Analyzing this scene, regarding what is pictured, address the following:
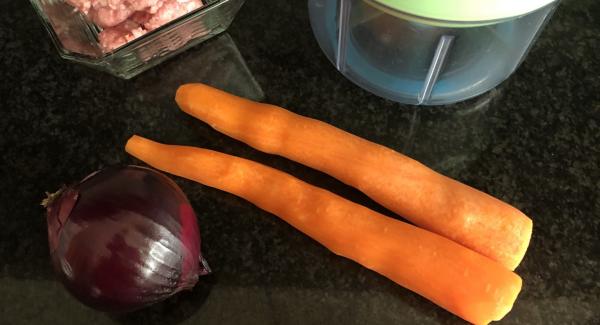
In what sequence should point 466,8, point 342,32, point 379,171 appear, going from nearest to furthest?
point 466,8 → point 379,171 → point 342,32

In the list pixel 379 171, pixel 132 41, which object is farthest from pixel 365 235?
pixel 132 41

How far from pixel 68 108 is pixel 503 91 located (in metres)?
0.64

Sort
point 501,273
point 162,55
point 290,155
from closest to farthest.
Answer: point 501,273
point 290,155
point 162,55

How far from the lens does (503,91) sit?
0.86 m

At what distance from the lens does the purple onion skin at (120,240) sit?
62cm

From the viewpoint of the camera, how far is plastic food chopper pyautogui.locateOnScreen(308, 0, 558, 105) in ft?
2.63

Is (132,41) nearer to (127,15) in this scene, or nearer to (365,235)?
(127,15)

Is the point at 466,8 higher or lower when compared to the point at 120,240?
higher

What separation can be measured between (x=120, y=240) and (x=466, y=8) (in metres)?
0.43

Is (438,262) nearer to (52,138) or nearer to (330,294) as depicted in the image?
(330,294)

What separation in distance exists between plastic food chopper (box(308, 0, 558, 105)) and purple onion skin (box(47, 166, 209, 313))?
13.6 inches

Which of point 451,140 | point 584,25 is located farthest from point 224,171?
point 584,25

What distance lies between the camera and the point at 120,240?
620 millimetres

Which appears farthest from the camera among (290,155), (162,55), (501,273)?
(162,55)
